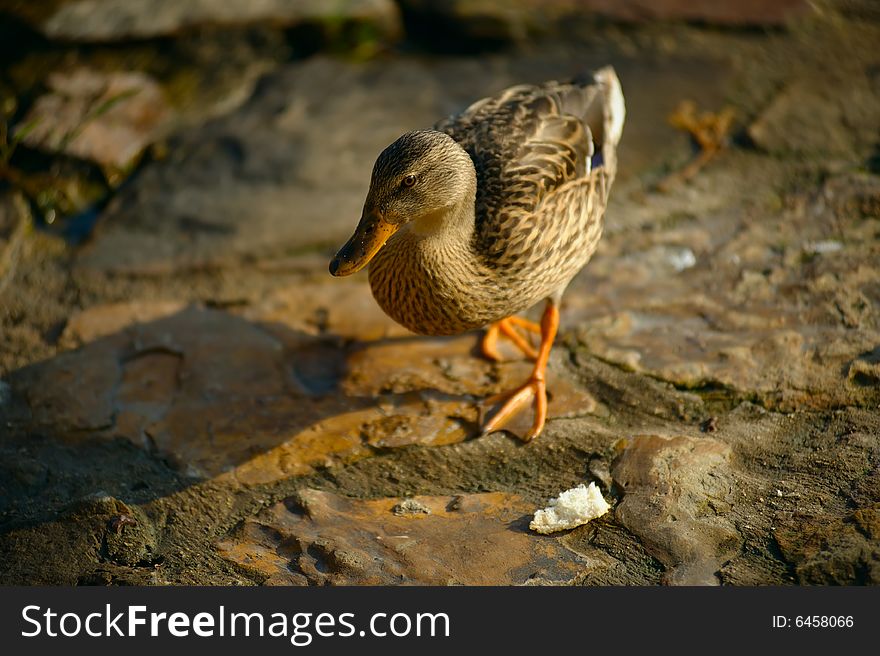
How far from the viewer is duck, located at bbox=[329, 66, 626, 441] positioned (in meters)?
3.61

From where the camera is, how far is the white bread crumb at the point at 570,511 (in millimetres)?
3344

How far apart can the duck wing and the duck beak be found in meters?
0.44

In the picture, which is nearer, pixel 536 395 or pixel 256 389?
pixel 536 395

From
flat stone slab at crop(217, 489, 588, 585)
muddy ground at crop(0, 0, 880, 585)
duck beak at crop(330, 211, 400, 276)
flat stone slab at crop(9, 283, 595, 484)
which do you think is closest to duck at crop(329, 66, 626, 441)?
duck beak at crop(330, 211, 400, 276)

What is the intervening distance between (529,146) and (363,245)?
965 mm

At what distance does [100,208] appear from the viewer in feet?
17.2

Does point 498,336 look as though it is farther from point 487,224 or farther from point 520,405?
point 487,224

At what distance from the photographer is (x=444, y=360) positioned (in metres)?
4.32

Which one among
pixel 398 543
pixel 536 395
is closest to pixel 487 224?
pixel 536 395

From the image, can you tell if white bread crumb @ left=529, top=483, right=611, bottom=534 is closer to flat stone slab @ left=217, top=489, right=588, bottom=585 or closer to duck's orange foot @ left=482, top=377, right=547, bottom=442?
flat stone slab @ left=217, top=489, right=588, bottom=585

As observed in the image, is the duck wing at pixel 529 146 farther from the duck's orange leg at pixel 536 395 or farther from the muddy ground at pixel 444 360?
the muddy ground at pixel 444 360

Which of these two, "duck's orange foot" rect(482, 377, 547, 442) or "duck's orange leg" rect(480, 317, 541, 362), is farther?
"duck's orange leg" rect(480, 317, 541, 362)

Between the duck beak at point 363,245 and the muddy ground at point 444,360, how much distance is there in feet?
2.33

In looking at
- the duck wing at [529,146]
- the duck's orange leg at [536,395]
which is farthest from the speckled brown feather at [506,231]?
the duck's orange leg at [536,395]
